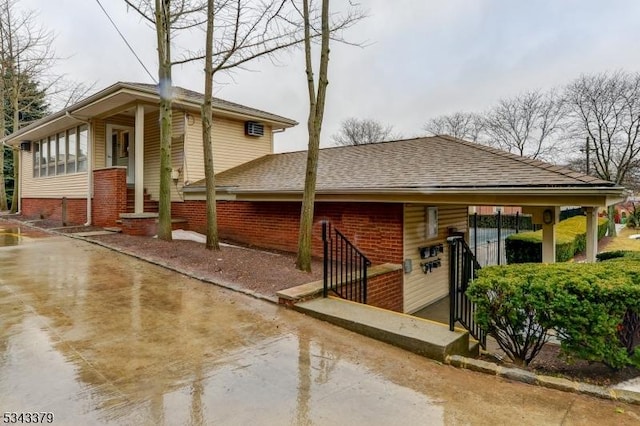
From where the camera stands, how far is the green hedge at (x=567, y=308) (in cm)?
320

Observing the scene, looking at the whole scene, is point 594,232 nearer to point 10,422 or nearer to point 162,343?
point 162,343

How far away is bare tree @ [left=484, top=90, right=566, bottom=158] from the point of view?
2797 centimetres

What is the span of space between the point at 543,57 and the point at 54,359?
82.4 ft

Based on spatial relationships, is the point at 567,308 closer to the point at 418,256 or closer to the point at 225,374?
the point at 225,374

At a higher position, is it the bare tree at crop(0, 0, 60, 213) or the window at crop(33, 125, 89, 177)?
the bare tree at crop(0, 0, 60, 213)

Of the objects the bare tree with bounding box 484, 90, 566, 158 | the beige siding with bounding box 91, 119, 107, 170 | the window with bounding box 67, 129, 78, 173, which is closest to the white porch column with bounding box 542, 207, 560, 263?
the beige siding with bounding box 91, 119, 107, 170

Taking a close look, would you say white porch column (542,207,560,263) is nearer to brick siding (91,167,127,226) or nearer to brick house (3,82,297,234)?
brick house (3,82,297,234)

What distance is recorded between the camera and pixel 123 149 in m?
13.4

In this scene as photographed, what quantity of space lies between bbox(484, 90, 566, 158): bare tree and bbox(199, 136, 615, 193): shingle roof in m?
23.0

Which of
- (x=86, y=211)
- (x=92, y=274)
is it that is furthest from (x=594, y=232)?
(x=86, y=211)

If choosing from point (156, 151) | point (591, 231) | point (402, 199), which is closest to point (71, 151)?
point (156, 151)

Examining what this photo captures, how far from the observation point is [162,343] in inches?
140

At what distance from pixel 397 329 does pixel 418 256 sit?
395 centimetres

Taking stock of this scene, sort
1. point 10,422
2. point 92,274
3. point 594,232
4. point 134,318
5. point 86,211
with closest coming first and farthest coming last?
point 10,422
point 134,318
point 594,232
point 92,274
point 86,211
